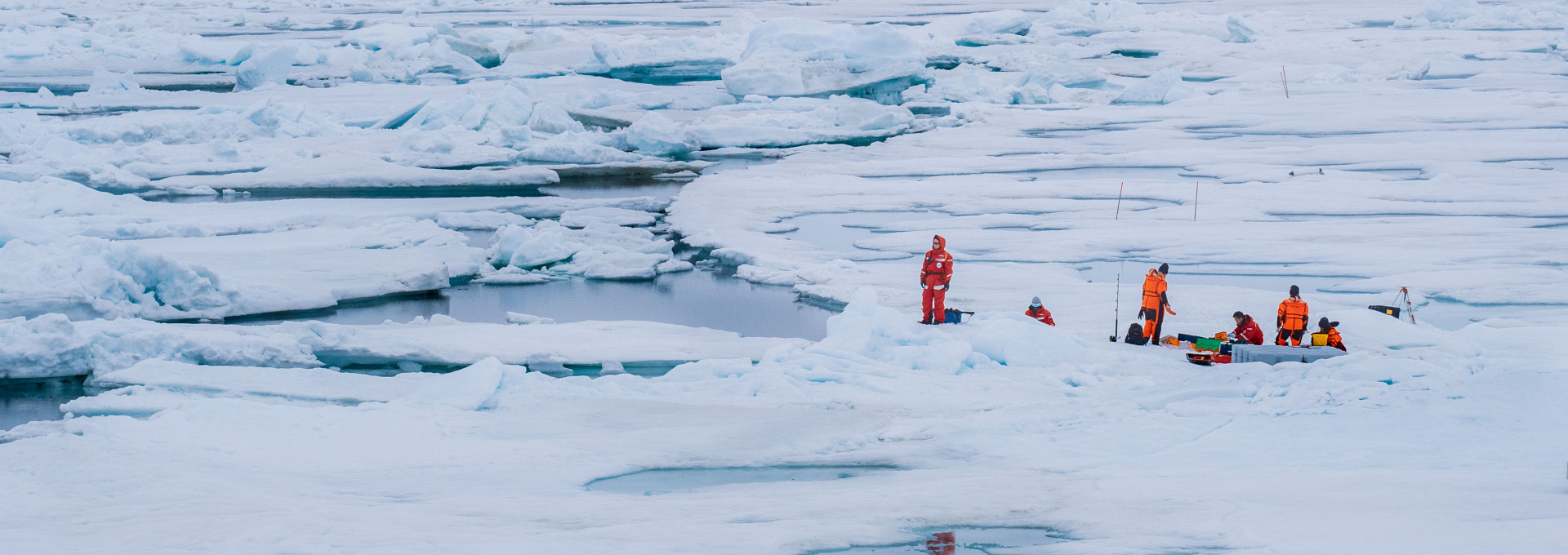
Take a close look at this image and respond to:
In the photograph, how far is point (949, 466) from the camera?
5.68 m

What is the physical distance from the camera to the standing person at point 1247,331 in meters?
7.82

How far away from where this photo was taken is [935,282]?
8.58 meters

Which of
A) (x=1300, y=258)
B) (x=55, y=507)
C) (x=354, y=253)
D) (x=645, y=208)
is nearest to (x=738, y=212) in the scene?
(x=645, y=208)

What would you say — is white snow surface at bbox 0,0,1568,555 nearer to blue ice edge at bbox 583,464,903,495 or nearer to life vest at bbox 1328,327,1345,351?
blue ice edge at bbox 583,464,903,495

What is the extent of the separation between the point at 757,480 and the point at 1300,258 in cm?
690

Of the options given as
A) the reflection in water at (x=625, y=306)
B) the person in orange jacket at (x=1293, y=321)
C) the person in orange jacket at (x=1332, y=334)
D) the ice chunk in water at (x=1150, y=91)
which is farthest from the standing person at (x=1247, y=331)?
the ice chunk in water at (x=1150, y=91)

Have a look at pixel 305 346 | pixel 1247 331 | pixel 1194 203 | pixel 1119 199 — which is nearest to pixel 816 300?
pixel 1247 331

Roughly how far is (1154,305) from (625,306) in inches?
159

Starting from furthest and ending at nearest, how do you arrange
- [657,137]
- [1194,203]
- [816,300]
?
[657,137] → [1194,203] → [816,300]

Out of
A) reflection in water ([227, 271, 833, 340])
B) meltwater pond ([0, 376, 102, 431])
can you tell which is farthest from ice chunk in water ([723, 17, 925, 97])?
meltwater pond ([0, 376, 102, 431])

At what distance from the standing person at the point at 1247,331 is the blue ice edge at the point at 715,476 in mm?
3164

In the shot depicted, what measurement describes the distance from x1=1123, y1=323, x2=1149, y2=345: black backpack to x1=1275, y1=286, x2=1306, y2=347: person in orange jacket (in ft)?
2.56

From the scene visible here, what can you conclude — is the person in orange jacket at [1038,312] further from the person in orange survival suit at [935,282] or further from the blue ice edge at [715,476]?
the blue ice edge at [715,476]

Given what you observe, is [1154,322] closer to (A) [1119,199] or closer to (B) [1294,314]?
(B) [1294,314]
